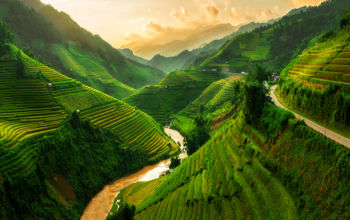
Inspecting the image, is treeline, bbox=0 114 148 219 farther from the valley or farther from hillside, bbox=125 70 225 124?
hillside, bbox=125 70 225 124

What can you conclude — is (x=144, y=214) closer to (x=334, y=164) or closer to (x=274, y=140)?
(x=274, y=140)

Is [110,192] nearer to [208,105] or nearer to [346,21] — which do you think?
[346,21]

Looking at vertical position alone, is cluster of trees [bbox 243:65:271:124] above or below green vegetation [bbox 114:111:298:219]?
above

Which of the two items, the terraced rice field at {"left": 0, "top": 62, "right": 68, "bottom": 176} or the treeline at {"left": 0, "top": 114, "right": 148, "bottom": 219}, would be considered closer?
the treeline at {"left": 0, "top": 114, "right": 148, "bottom": 219}

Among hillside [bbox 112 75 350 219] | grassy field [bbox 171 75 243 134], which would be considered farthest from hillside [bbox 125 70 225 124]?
hillside [bbox 112 75 350 219]

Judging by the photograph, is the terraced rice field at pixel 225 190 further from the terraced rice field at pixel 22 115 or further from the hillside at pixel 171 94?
the hillside at pixel 171 94

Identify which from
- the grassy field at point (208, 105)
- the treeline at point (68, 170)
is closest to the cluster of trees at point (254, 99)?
the treeline at point (68, 170)

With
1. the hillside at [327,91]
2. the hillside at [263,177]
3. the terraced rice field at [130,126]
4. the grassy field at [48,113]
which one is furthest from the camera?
the terraced rice field at [130,126]
